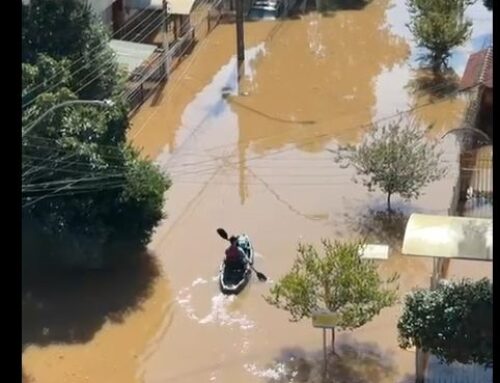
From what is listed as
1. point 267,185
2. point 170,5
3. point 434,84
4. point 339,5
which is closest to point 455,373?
point 267,185

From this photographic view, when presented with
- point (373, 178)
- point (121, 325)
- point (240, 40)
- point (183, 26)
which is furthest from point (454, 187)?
point (183, 26)

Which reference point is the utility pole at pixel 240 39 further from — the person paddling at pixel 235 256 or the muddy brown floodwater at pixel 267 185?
the person paddling at pixel 235 256

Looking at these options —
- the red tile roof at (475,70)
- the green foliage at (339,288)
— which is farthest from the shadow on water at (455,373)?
the red tile roof at (475,70)

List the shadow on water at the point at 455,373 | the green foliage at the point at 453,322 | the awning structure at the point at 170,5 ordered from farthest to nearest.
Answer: the awning structure at the point at 170,5 < the shadow on water at the point at 455,373 < the green foliage at the point at 453,322

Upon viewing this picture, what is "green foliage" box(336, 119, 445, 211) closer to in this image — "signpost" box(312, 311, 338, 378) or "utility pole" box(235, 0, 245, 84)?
"signpost" box(312, 311, 338, 378)

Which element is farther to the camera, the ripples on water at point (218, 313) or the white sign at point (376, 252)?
the white sign at point (376, 252)

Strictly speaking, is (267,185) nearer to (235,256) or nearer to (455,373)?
(235,256)

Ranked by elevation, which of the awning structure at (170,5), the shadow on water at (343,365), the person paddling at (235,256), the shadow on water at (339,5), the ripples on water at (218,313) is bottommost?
the shadow on water at (343,365)
